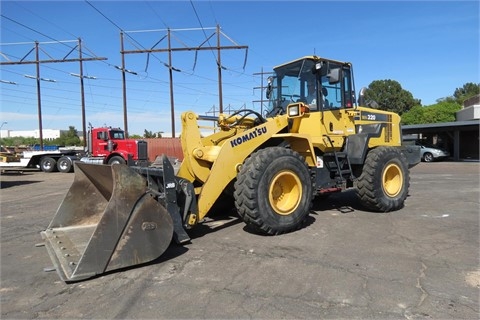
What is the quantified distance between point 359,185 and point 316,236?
203 centimetres

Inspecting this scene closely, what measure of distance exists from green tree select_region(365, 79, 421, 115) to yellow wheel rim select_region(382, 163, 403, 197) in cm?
5987

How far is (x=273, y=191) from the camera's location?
609 cm

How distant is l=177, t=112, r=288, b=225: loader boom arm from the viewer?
5582 mm

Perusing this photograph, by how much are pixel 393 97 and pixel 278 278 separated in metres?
66.5

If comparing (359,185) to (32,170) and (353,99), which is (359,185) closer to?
(353,99)

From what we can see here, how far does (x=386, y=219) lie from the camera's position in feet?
23.3

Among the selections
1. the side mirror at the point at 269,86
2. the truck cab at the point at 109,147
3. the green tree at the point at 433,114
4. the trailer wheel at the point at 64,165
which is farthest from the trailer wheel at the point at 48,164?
the green tree at the point at 433,114

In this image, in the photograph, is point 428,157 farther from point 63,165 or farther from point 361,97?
point 63,165

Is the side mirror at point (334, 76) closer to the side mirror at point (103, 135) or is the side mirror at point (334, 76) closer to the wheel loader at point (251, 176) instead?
the wheel loader at point (251, 176)

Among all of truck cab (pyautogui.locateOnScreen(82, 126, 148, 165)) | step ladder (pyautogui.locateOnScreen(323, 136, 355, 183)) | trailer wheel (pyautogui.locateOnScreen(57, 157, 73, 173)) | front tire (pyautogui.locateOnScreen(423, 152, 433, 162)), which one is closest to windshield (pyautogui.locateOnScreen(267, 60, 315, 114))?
step ladder (pyautogui.locateOnScreen(323, 136, 355, 183))

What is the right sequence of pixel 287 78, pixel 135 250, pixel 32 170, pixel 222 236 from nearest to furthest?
pixel 135 250 < pixel 222 236 < pixel 287 78 < pixel 32 170

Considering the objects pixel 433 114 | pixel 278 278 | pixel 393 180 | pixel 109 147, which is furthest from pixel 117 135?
pixel 433 114

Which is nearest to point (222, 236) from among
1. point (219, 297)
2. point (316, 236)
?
point (316, 236)

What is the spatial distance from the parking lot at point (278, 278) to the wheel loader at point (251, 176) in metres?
0.27
